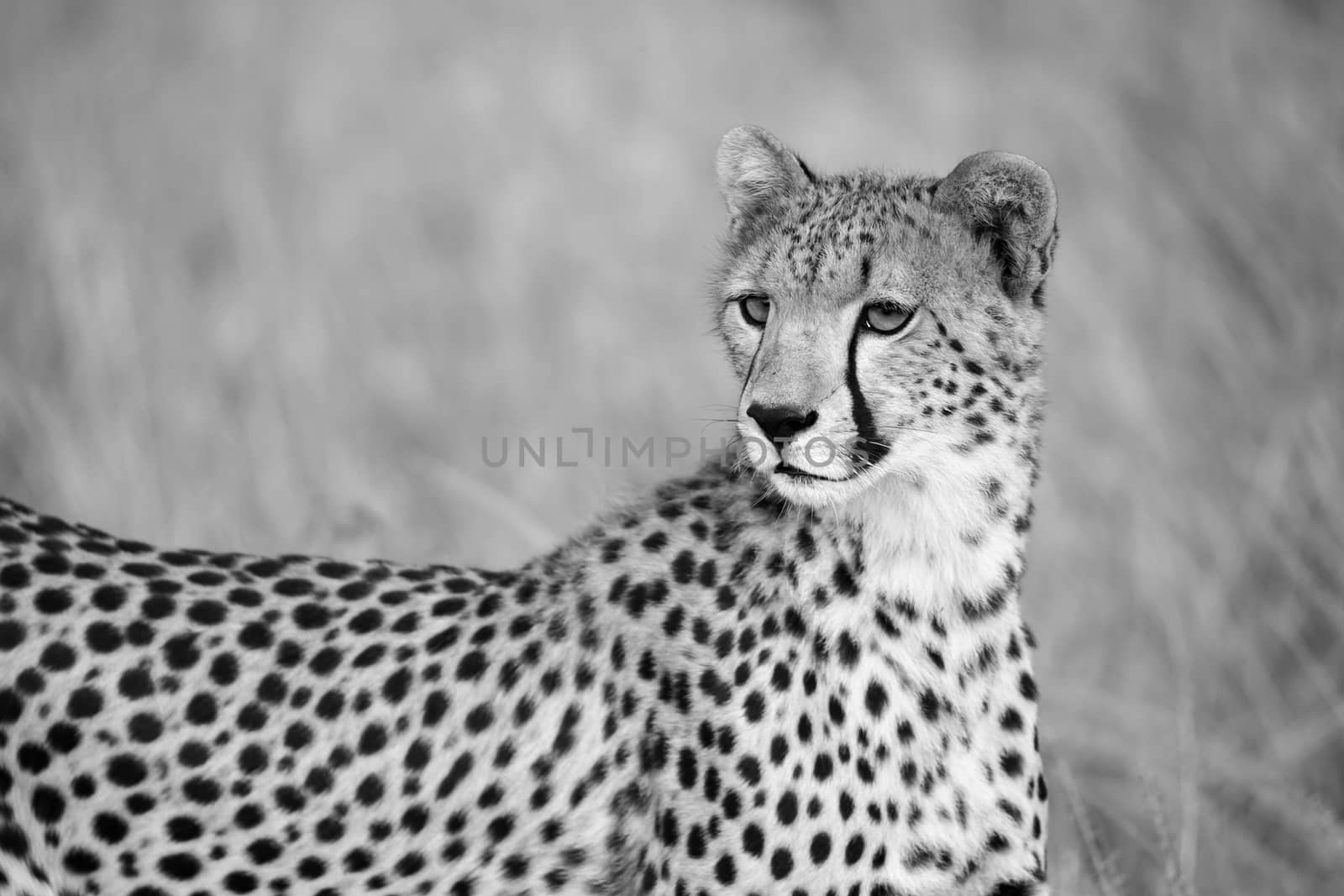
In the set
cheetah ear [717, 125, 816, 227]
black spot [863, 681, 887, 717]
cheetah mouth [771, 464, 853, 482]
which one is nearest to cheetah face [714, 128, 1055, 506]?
cheetah mouth [771, 464, 853, 482]

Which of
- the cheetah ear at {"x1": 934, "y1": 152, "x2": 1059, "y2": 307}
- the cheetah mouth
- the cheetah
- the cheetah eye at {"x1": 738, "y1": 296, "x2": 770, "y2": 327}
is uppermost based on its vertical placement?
the cheetah ear at {"x1": 934, "y1": 152, "x2": 1059, "y2": 307}

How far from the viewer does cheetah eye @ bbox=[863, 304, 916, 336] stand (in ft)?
8.87

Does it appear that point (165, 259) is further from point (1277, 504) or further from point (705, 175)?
point (1277, 504)

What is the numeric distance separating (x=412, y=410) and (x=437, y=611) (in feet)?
12.9

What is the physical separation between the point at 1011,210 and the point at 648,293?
4.60 m

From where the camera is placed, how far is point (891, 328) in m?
2.70

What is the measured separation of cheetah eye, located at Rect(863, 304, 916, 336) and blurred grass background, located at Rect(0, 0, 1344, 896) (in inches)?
21.7

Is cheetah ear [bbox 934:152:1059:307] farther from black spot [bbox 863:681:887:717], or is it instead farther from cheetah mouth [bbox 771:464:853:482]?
black spot [bbox 863:681:887:717]

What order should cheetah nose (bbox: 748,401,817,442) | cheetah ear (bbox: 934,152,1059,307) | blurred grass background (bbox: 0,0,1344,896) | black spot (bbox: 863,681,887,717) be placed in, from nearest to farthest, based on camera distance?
cheetah nose (bbox: 748,401,817,442) → black spot (bbox: 863,681,887,717) → cheetah ear (bbox: 934,152,1059,307) → blurred grass background (bbox: 0,0,1344,896)

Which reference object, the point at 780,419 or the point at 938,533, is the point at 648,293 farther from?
the point at 780,419

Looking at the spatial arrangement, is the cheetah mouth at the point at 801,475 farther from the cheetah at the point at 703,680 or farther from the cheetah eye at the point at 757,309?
the cheetah eye at the point at 757,309

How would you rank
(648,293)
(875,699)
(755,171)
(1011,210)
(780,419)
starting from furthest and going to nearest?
(648,293), (755,171), (1011,210), (875,699), (780,419)

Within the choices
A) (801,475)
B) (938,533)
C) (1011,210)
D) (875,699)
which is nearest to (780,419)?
(801,475)

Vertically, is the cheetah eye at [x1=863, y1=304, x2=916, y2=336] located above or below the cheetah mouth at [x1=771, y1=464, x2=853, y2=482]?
above
